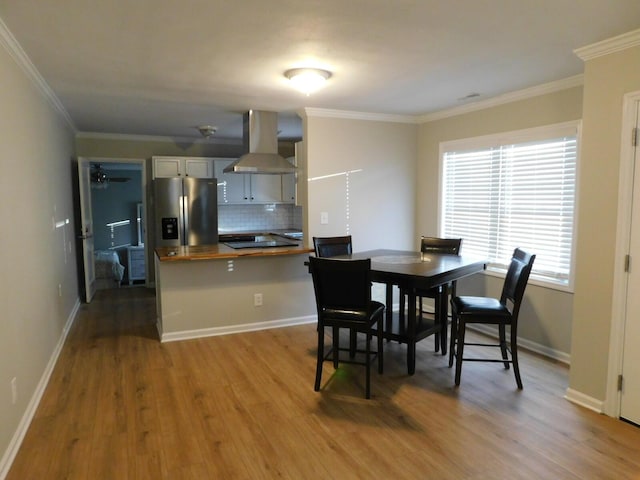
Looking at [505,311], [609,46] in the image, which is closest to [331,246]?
[505,311]

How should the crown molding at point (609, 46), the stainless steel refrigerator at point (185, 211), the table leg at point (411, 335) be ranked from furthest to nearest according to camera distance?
the stainless steel refrigerator at point (185, 211)
the table leg at point (411, 335)
the crown molding at point (609, 46)

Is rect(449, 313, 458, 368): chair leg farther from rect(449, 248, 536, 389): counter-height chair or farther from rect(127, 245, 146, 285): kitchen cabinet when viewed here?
rect(127, 245, 146, 285): kitchen cabinet

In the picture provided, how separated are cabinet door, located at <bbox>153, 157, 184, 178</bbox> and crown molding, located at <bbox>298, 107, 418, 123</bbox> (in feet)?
8.25

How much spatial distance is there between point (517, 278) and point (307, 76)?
2140 millimetres

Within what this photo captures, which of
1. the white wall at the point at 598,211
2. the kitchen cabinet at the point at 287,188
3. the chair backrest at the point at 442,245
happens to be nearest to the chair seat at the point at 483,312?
the white wall at the point at 598,211

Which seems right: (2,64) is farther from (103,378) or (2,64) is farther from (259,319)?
(259,319)

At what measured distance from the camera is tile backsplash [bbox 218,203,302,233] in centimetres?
710

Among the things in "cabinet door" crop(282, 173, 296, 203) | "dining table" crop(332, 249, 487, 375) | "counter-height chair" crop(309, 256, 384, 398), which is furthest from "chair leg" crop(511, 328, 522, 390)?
"cabinet door" crop(282, 173, 296, 203)

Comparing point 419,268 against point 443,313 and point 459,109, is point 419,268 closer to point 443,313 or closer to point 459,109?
point 443,313

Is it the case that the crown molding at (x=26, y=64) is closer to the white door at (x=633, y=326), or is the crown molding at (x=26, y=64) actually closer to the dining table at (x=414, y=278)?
the dining table at (x=414, y=278)

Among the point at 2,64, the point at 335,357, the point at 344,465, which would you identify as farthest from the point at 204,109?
the point at 344,465

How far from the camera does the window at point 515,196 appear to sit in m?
3.69

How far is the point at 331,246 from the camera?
14.0ft

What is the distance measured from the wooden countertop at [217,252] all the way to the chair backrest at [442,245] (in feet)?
3.92
